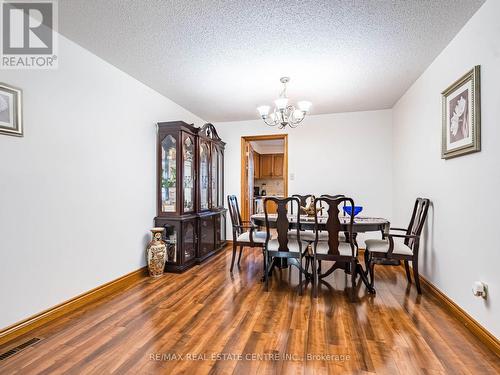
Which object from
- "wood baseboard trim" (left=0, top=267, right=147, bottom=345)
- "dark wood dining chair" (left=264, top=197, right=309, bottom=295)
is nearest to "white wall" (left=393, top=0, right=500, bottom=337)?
"dark wood dining chair" (left=264, top=197, right=309, bottom=295)

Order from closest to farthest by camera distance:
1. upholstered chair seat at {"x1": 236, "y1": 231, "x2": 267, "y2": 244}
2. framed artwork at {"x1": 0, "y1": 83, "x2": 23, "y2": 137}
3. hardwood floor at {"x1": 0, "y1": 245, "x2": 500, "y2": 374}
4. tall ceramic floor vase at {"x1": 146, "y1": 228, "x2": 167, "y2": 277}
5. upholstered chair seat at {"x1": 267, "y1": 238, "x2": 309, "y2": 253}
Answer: hardwood floor at {"x1": 0, "y1": 245, "x2": 500, "y2": 374} < framed artwork at {"x1": 0, "y1": 83, "x2": 23, "y2": 137} < upholstered chair seat at {"x1": 267, "y1": 238, "x2": 309, "y2": 253} < tall ceramic floor vase at {"x1": 146, "y1": 228, "x2": 167, "y2": 277} < upholstered chair seat at {"x1": 236, "y1": 231, "x2": 267, "y2": 244}

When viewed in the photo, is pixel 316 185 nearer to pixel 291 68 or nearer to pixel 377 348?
pixel 291 68

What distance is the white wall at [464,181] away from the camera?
1.71 metres

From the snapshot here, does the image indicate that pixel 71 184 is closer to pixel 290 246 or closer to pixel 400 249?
pixel 290 246

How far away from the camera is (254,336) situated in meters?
1.85

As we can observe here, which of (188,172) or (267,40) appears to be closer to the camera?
(267,40)

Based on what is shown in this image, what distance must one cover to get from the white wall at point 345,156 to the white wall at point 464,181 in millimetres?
1084

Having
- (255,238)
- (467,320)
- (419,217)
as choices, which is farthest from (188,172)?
(467,320)

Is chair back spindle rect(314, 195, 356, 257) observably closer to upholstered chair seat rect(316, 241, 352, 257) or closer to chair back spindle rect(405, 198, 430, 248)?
upholstered chair seat rect(316, 241, 352, 257)

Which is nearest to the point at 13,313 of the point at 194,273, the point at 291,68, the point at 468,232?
the point at 194,273

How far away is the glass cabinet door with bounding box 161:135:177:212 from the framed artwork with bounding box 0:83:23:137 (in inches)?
66.3

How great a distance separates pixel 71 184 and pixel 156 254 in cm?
129

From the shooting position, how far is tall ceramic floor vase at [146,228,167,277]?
3.09 m

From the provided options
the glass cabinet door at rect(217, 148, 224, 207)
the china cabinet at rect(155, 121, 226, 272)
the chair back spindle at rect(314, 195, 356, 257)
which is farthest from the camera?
the glass cabinet door at rect(217, 148, 224, 207)
